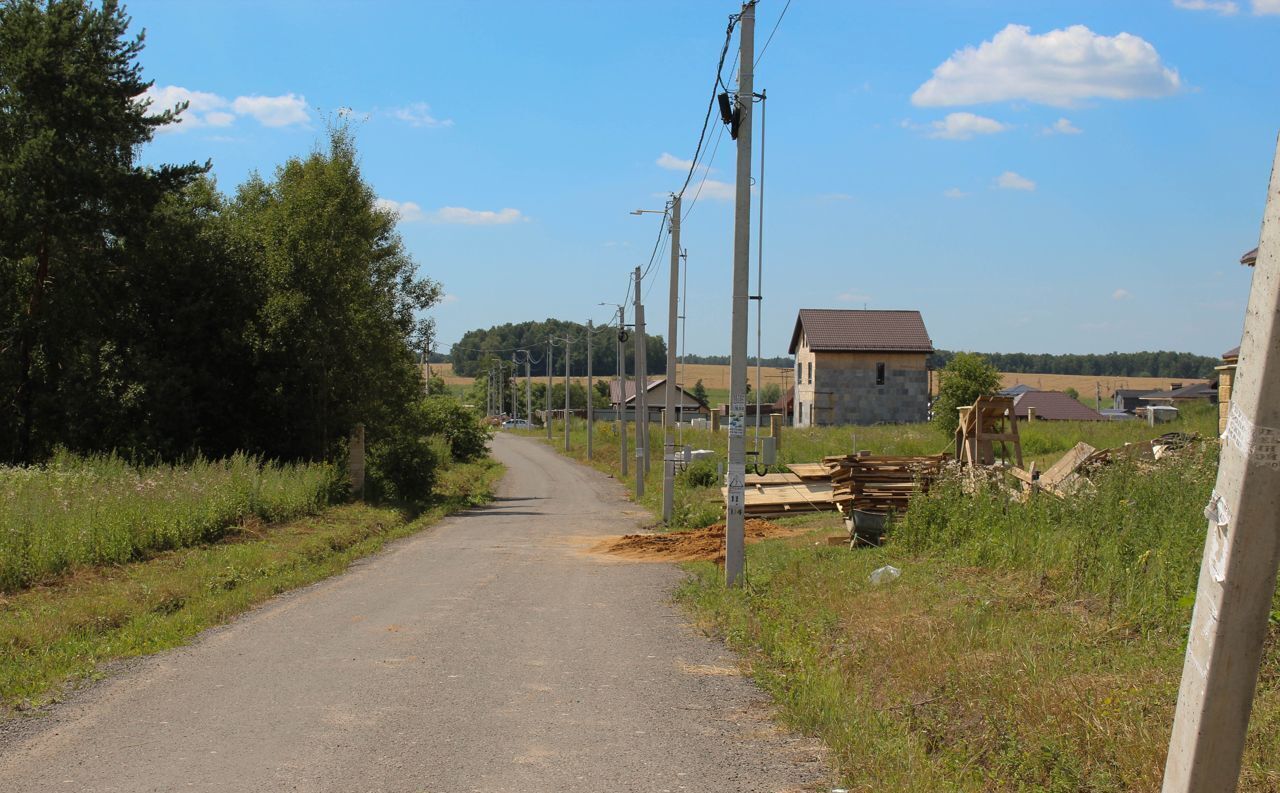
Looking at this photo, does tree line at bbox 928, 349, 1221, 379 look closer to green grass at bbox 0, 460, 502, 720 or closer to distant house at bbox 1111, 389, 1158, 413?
distant house at bbox 1111, 389, 1158, 413

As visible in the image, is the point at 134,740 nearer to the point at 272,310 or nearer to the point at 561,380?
the point at 272,310

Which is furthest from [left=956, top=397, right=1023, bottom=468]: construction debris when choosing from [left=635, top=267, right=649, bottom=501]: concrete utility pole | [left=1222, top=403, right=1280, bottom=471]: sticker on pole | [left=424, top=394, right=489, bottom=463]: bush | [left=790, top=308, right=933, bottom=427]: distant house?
[left=790, top=308, right=933, bottom=427]: distant house

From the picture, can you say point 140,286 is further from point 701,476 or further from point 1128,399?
point 1128,399

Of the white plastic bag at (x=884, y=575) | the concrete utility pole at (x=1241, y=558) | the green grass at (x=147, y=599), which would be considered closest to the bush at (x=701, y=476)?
the green grass at (x=147, y=599)

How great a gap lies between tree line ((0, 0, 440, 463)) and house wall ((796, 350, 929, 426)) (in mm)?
50470

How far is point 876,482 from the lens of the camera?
18.1m

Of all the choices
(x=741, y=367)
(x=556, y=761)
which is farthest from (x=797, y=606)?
(x=556, y=761)

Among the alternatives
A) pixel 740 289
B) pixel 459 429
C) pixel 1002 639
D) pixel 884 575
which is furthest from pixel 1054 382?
pixel 1002 639

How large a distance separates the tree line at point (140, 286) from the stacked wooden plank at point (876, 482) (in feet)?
53.9

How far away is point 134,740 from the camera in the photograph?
729 cm

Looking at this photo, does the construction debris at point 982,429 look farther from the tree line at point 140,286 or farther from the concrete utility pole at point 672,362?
the tree line at point 140,286

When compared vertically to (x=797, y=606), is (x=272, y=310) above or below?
above

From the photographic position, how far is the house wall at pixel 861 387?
77250 mm

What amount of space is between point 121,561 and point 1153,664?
1332 cm
